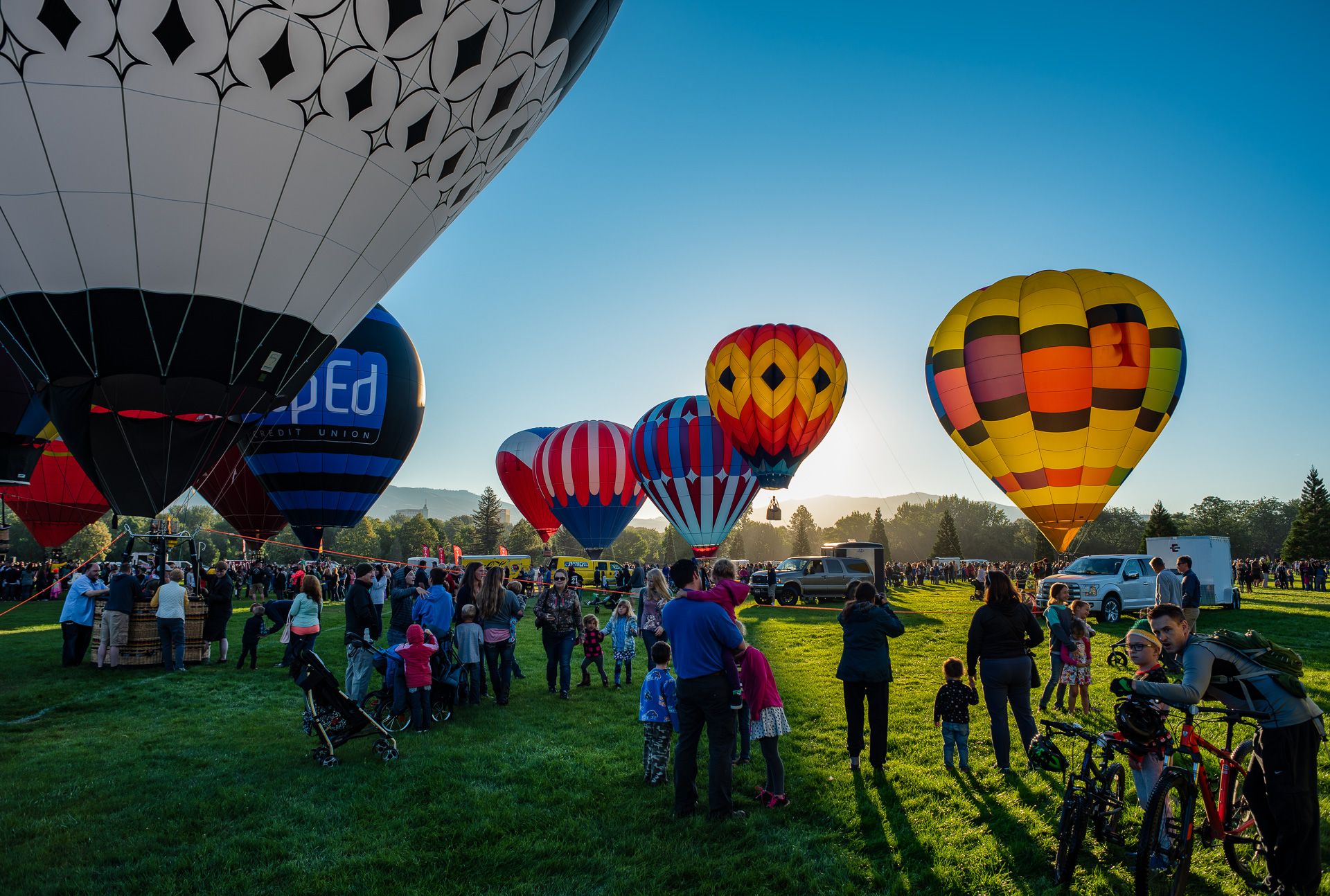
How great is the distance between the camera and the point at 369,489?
18.1 m

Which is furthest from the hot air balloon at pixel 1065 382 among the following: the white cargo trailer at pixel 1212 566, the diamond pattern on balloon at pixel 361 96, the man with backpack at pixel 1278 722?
the diamond pattern on balloon at pixel 361 96

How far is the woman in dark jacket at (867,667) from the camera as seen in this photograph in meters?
5.27

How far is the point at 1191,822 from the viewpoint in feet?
10.1

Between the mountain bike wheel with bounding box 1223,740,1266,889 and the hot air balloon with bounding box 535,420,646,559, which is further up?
the hot air balloon with bounding box 535,420,646,559

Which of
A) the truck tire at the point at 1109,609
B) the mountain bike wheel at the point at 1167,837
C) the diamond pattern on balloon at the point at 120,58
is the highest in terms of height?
the diamond pattern on balloon at the point at 120,58

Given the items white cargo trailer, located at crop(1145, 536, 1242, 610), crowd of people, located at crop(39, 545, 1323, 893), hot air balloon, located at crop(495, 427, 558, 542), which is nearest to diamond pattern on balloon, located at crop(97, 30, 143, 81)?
crowd of people, located at crop(39, 545, 1323, 893)

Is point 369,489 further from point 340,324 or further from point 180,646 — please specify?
Answer: point 340,324

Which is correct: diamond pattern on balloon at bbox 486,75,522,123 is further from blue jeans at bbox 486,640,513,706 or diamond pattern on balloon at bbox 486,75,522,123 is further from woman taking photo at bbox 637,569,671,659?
blue jeans at bbox 486,640,513,706

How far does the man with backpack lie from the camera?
3156mm

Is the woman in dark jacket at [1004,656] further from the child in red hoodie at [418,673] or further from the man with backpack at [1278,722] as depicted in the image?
the child in red hoodie at [418,673]

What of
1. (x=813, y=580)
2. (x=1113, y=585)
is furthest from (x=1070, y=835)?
(x=813, y=580)

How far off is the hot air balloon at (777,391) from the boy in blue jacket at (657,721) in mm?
16032

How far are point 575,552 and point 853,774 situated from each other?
388 ft

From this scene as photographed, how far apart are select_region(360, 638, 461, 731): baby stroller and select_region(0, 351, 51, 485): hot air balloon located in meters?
10.2
